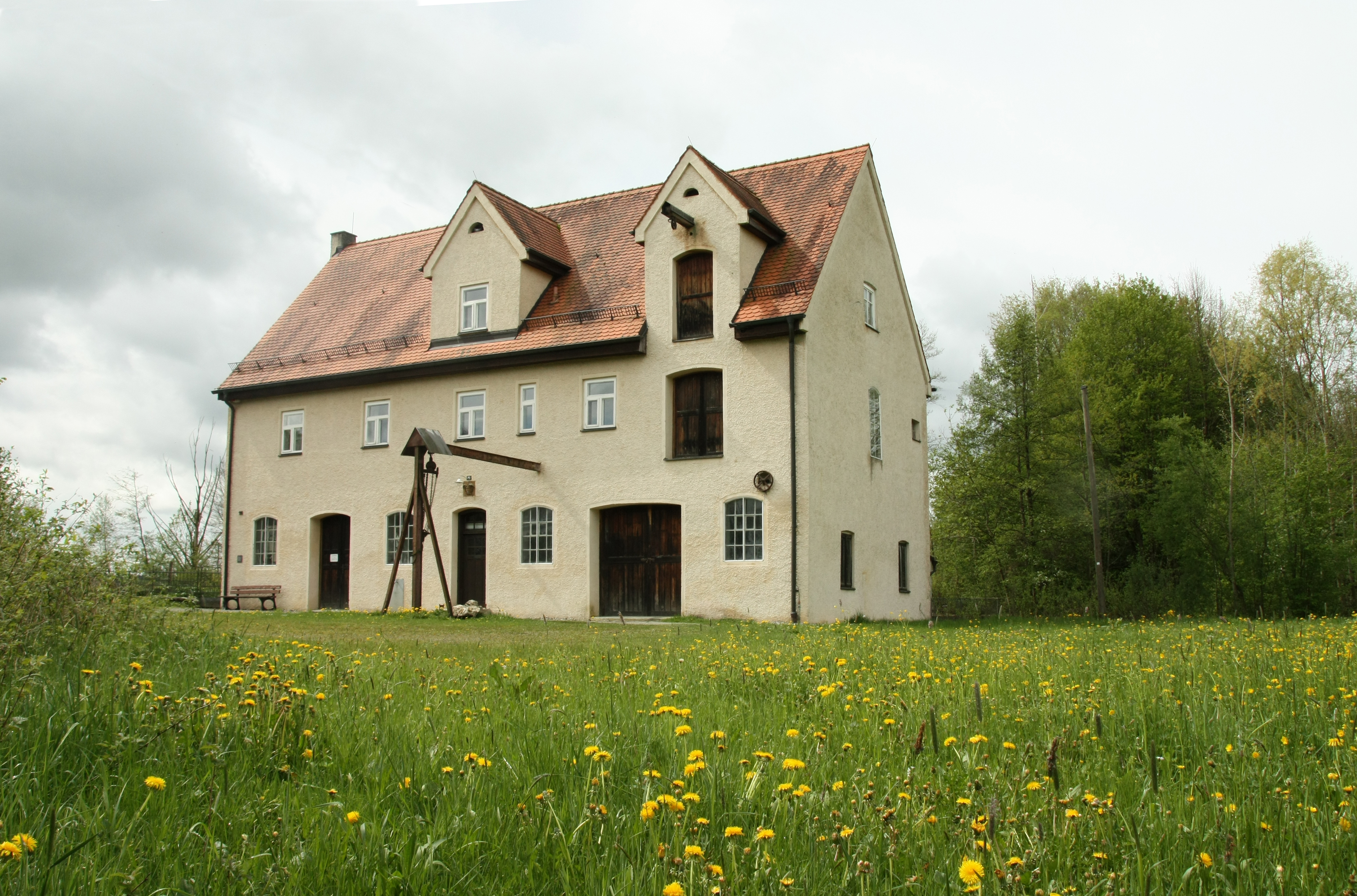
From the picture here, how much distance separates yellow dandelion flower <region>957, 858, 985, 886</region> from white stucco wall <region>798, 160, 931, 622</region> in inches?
743

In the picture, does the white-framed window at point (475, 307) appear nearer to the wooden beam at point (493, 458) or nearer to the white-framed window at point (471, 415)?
the white-framed window at point (471, 415)

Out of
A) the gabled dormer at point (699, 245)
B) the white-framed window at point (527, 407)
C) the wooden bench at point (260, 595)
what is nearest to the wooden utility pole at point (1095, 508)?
the gabled dormer at point (699, 245)

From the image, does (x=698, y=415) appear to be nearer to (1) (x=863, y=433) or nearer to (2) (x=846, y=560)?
(1) (x=863, y=433)

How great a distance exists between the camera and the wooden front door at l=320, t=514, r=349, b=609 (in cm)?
2792

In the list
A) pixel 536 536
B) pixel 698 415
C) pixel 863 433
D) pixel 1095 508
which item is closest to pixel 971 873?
pixel 698 415

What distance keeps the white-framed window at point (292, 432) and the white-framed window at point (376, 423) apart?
8.06 feet

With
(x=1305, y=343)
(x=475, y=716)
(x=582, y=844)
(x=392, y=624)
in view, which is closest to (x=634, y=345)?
(x=392, y=624)

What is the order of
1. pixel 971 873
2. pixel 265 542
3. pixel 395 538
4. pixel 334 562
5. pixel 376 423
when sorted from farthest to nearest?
1. pixel 265 542
2. pixel 334 562
3. pixel 376 423
4. pixel 395 538
5. pixel 971 873

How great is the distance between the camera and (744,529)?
874 inches

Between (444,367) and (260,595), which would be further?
(260,595)

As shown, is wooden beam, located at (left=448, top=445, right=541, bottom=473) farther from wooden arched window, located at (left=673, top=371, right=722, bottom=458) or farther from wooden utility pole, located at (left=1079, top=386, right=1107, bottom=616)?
wooden utility pole, located at (left=1079, top=386, right=1107, bottom=616)

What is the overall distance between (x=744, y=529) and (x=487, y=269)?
10.0 m

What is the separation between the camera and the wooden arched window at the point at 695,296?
23.4 meters

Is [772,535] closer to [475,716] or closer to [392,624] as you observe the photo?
[392,624]
